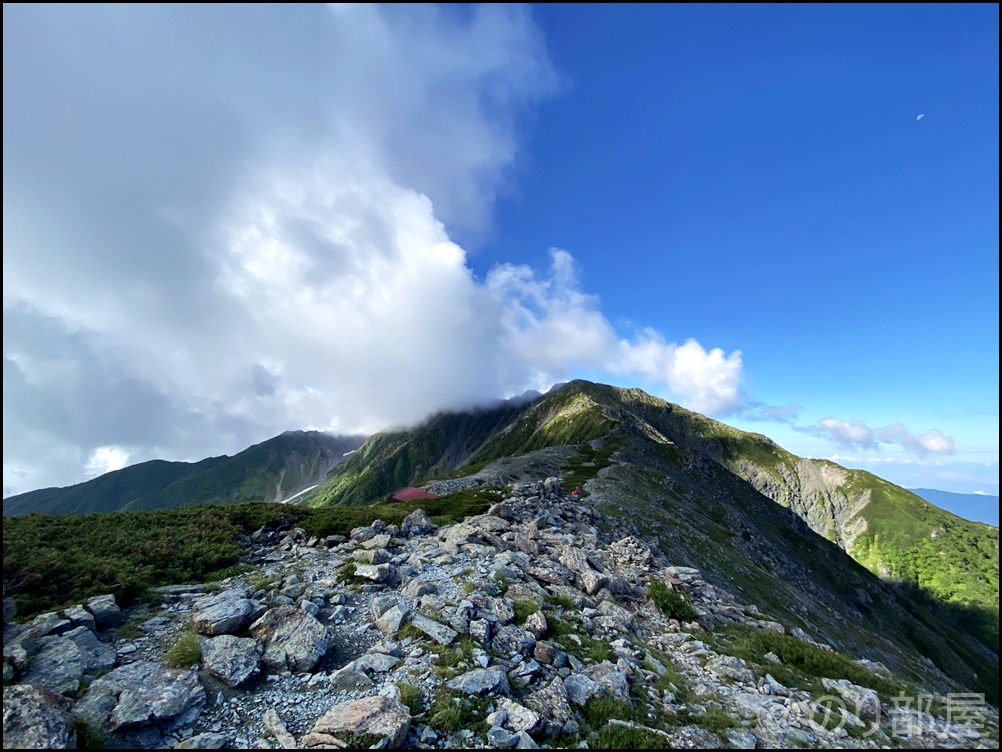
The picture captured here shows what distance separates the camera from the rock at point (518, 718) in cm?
1072

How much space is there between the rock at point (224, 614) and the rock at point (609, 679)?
1144cm

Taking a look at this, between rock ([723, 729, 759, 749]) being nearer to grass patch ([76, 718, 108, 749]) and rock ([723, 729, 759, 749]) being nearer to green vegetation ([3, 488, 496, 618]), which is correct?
grass patch ([76, 718, 108, 749])

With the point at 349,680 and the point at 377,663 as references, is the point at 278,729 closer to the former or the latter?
the point at 349,680

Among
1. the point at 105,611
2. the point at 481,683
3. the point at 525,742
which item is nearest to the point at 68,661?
the point at 105,611

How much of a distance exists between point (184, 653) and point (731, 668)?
60.8 ft

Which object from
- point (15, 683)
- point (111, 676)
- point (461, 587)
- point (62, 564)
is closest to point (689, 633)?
point (461, 587)

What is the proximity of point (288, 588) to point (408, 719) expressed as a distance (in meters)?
9.79

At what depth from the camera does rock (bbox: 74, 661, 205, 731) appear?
32.4 ft

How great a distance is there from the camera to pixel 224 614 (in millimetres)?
14148

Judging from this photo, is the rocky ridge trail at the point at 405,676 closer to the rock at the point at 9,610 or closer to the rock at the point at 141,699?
the rock at the point at 141,699

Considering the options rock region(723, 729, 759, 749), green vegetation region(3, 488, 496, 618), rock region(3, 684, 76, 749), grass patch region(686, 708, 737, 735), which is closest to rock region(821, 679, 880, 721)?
rock region(723, 729, 759, 749)

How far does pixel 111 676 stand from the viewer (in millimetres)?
11250

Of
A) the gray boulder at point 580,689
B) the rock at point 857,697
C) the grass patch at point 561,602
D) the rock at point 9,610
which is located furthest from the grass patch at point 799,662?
the rock at point 9,610

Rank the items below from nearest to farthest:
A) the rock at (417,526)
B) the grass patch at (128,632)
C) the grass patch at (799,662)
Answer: the grass patch at (128,632) → the grass patch at (799,662) → the rock at (417,526)
